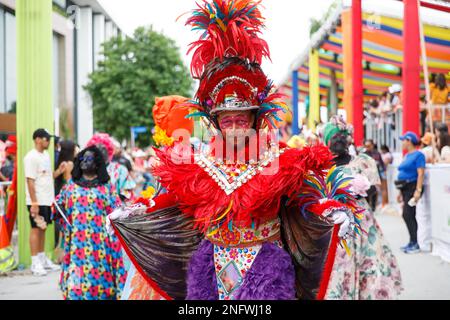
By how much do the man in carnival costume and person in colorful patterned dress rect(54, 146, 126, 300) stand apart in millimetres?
2830

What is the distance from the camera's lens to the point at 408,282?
7094mm

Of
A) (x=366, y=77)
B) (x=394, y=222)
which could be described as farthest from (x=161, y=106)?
(x=366, y=77)

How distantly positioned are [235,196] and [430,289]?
406 cm

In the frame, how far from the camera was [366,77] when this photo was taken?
76.2ft

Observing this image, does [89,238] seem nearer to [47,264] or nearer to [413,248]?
[47,264]

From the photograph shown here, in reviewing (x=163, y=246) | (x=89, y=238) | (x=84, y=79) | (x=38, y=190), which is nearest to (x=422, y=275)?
(x=89, y=238)

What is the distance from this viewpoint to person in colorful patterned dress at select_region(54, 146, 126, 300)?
6.22 m

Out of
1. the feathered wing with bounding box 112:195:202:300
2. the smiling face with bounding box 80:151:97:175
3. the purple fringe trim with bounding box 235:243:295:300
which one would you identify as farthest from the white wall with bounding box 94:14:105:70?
the purple fringe trim with bounding box 235:243:295:300

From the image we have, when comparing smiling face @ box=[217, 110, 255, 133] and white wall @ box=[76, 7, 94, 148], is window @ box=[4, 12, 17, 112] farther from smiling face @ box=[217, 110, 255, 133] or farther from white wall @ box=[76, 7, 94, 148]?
white wall @ box=[76, 7, 94, 148]

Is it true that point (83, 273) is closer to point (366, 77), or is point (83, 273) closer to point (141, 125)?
point (366, 77)

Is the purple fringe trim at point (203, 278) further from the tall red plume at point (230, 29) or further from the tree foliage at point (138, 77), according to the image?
the tree foliage at point (138, 77)

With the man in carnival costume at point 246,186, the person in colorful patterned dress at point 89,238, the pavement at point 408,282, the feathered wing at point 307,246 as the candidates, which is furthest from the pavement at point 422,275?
the man in carnival costume at point 246,186

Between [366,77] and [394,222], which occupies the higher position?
[366,77]

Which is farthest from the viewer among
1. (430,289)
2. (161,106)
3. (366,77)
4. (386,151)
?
(366,77)
